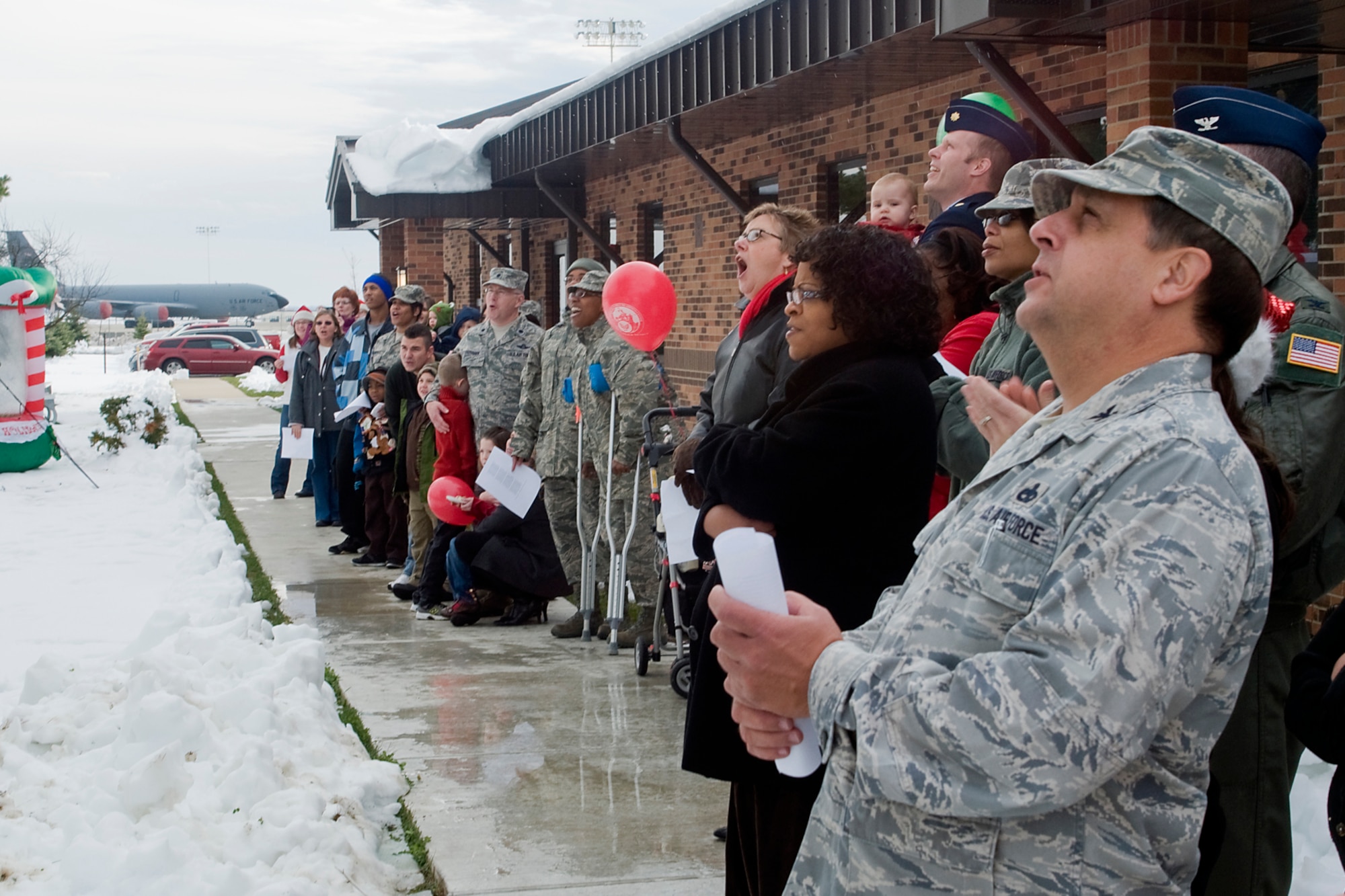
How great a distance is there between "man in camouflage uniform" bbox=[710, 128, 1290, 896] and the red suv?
146 feet

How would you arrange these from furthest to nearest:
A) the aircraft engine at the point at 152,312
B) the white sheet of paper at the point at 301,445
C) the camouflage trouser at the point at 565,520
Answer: the aircraft engine at the point at 152,312
the white sheet of paper at the point at 301,445
the camouflage trouser at the point at 565,520

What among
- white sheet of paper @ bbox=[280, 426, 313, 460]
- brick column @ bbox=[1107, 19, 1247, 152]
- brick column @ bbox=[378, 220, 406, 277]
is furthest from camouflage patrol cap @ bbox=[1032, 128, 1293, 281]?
brick column @ bbox=[378, 220, 406, 277]

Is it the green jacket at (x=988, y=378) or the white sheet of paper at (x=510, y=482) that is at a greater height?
the green jacket at (x=988, y=378)

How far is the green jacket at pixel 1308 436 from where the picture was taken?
2.53 meters

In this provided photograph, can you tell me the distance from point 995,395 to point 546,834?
9.58ft

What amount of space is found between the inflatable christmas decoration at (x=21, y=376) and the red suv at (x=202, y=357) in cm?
2905

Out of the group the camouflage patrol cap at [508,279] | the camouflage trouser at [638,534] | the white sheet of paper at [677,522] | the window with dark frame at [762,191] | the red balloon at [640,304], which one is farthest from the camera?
the window with dark frame at [762,191]

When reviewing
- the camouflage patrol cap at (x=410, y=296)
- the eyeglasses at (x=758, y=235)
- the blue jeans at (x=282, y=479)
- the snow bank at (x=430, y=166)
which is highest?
the snow bank at (x=430, y=166)

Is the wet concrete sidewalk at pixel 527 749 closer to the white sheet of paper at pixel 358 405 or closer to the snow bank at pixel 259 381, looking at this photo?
the white sheet of paper at pixel 358 405

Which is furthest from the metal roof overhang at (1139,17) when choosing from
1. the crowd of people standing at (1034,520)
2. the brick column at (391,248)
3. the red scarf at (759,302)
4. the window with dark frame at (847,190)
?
the brick column at (391,248)

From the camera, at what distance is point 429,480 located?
8.84 meters

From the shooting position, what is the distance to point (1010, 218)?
334 cm

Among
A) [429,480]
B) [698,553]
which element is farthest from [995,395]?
[429,480]

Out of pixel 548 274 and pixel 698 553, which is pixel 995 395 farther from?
pixel 548 274
